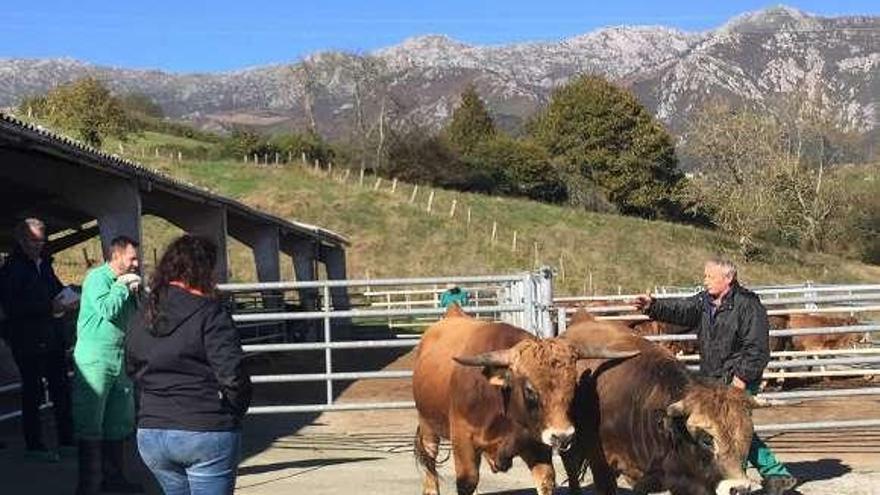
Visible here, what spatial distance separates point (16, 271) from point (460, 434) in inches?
151

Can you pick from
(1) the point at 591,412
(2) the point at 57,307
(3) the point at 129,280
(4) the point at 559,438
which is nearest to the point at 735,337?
(1) the point at 591,412

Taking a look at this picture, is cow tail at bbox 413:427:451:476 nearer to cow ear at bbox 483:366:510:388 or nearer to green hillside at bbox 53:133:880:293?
cow ear at bbox 483:366:510:388

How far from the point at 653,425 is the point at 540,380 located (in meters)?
0.67

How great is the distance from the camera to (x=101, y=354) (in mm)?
7188

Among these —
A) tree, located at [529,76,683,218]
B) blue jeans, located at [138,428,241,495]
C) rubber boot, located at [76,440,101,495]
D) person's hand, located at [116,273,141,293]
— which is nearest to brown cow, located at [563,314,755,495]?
blue jeans, located at [138,428,241,495]

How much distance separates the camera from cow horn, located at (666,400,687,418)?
220 inches

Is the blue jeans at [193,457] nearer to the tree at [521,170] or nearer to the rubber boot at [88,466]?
the rubber boot at [88,466]

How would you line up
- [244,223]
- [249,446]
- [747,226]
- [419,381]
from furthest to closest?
1. [747,226]
2. [244,223]
3. [249,446]
4. [419,381]

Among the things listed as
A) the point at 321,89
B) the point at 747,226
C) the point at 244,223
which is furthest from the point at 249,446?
the point at 321,89

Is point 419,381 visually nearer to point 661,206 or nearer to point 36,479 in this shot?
point 36,479

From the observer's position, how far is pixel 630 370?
6.47 meters

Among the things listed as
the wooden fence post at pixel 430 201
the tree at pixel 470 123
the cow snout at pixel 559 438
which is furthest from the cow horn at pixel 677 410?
the tree at pixel 470 123

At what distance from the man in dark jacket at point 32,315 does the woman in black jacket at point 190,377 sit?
3.89 meters

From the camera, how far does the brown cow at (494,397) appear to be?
6107 mm
